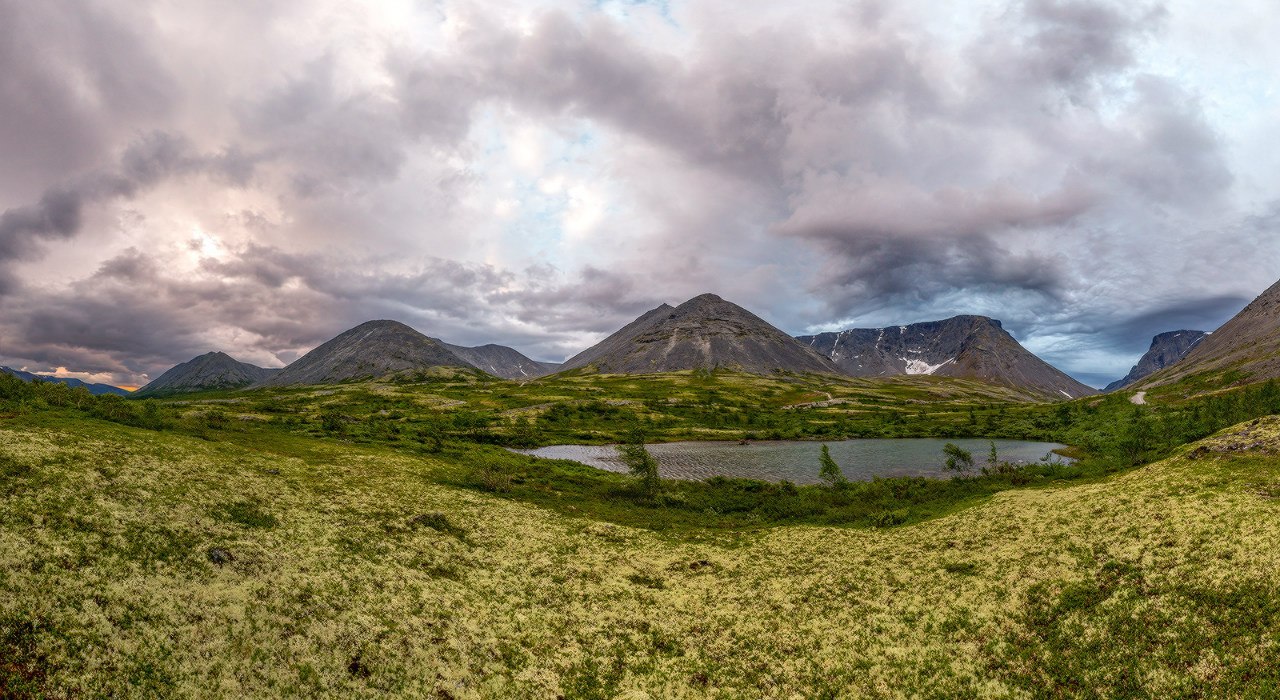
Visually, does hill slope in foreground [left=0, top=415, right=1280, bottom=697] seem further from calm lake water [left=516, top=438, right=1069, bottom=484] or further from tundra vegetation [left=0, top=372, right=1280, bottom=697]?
calm lake water [left=516, top=438, right=1069, bottom=484]

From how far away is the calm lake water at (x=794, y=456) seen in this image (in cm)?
9431

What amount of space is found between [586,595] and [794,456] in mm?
96515

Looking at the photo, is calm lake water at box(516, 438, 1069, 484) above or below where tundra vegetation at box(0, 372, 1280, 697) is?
below

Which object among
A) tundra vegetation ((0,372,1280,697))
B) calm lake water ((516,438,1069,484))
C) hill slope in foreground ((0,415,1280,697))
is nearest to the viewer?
hill slope in foreground ((0,415,1280,697))

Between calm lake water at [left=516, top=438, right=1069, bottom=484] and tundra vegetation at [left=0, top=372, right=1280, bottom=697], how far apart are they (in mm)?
52248

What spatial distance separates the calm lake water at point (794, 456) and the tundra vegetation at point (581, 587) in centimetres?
5225

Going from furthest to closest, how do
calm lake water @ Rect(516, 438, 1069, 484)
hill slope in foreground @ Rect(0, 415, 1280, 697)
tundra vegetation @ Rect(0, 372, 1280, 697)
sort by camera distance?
calm lake water @ Rect(516, 438, 1069, 484)
tundra vegetation @ Rect(0, 372, 1280, 697)
hill slope in foreground @ Rect(0, 415, 1280, 697)

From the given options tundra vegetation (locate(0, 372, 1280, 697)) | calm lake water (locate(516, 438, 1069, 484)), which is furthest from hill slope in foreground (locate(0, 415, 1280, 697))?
calm lake water (locate(516, 438, 1069, 484))

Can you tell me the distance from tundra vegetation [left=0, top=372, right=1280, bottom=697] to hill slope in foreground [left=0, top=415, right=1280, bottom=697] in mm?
124

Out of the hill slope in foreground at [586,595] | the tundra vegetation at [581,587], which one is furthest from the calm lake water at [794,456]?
the hill slope in foreground at [586,595]

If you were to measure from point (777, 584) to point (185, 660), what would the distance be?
1040 inches

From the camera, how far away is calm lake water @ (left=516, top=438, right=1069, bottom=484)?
94312 mm

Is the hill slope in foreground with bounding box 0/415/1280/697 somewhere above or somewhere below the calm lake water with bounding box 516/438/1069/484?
above

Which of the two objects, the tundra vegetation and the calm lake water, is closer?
the tundra vegetation
